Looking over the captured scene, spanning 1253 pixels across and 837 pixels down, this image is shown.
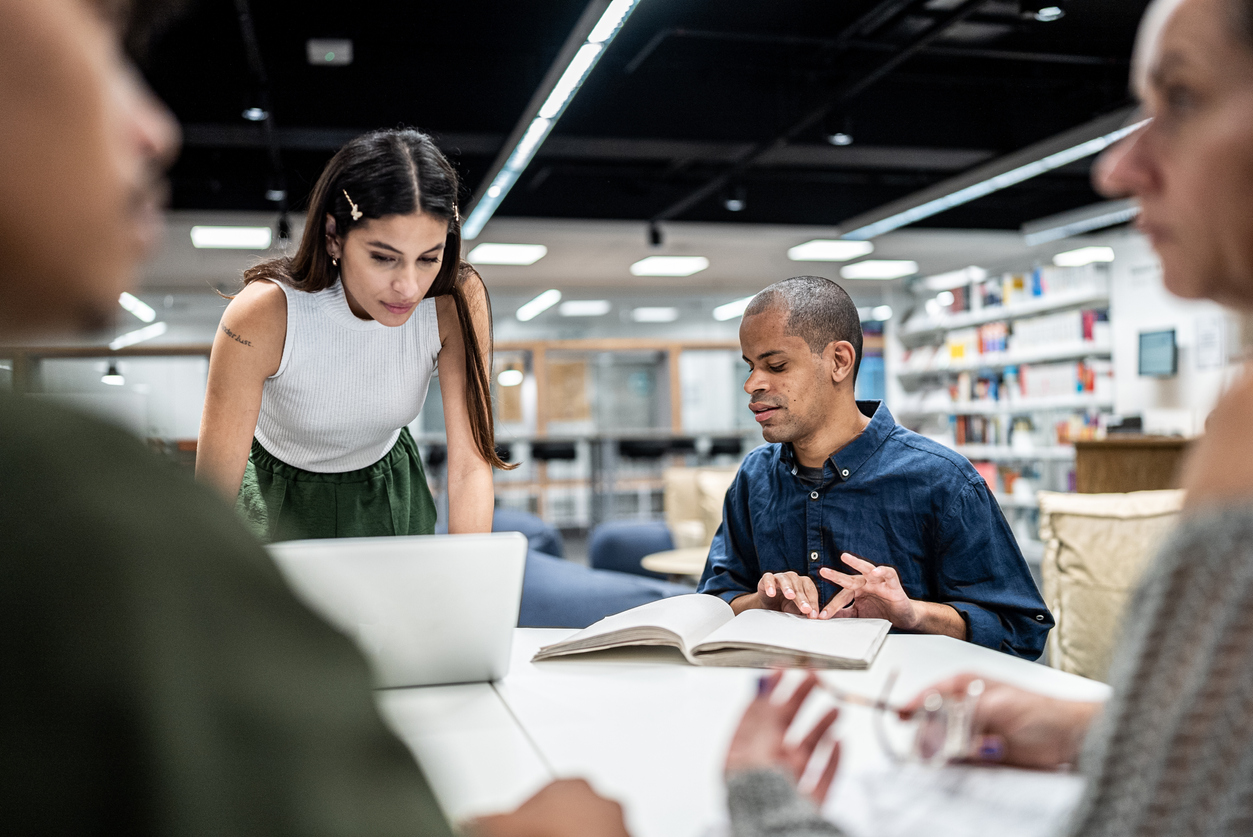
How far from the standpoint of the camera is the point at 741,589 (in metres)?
1.96

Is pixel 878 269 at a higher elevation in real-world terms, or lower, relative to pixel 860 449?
higher

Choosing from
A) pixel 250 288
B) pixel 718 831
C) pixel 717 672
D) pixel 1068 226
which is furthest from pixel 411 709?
pixel 1068 226

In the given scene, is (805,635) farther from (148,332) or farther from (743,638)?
(148,332)

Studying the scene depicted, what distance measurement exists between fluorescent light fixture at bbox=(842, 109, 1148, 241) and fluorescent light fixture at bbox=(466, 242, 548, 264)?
121 inches

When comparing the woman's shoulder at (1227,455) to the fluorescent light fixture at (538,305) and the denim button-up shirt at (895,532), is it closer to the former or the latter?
the denim button-up shirt at (895,532)

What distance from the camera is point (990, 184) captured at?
24.8 ft

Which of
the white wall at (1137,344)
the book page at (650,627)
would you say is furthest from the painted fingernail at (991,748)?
the white wall at (1137,344)

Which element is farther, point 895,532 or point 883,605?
point 895,532

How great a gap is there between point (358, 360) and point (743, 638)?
888 mm

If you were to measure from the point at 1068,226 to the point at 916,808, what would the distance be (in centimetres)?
974

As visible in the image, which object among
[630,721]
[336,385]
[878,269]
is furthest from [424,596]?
[878,269]

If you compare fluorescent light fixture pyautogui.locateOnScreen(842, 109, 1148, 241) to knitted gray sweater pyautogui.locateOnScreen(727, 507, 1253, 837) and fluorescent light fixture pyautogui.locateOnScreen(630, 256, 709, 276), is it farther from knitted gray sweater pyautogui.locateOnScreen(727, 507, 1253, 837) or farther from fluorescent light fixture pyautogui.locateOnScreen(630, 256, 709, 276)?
knitted gray sweater pyautogui.locateOnScreen(727, 507, 1253, 837)

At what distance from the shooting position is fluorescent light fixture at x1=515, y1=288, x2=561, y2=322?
1190 cm

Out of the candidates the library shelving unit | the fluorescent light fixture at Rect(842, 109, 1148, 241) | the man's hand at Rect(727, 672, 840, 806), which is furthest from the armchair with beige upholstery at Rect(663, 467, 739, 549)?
the man's hand at Rect(727, 672, 840, 806)
